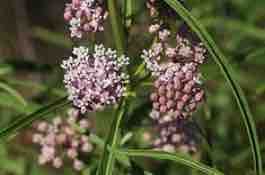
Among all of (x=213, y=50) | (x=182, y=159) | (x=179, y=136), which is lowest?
(x=182, y=159)

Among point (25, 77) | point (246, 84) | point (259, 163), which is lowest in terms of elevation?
point (259, 163)

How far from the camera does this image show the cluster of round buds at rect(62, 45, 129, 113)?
135 centimetres

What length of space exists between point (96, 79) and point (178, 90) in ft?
0.57

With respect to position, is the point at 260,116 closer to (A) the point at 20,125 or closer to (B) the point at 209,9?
(B) the point at 209,9

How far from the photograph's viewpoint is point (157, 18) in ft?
4.65

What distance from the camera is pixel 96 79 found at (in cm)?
135

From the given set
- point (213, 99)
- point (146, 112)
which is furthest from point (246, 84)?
point (146, 112)

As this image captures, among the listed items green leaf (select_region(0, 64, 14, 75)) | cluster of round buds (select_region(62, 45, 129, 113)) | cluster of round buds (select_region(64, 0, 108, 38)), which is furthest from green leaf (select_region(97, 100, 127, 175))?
green leaf (select_region(0, 64, 14, 75))

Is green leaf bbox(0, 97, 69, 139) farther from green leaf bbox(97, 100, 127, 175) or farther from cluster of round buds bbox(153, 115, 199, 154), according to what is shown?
cluster of round buds bbox(153, 115, 199, 154)

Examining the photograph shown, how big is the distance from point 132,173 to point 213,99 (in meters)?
1.40

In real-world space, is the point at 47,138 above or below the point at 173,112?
above

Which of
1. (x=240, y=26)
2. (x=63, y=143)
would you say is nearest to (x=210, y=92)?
(x=240, y=26)

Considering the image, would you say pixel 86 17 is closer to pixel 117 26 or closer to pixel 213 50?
pixel 117 26

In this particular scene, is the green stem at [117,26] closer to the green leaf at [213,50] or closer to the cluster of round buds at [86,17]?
the cluster of round buds at [86,17]
